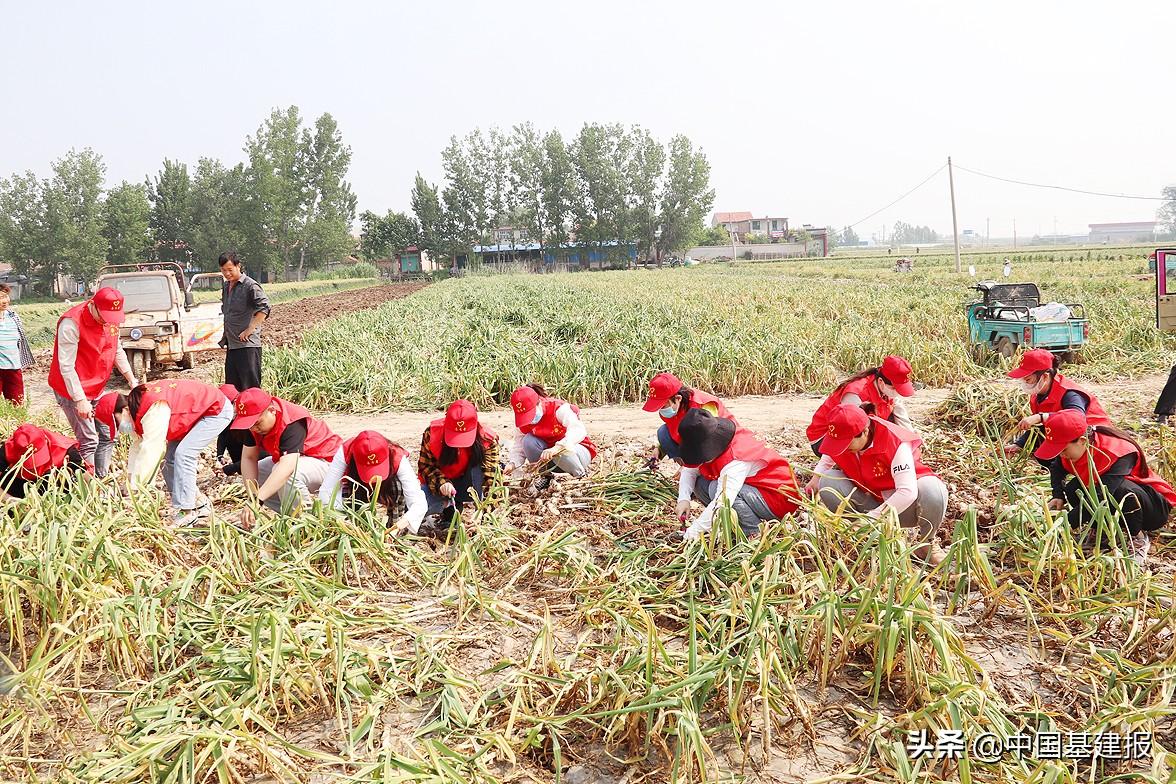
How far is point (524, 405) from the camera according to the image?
4.96 metres

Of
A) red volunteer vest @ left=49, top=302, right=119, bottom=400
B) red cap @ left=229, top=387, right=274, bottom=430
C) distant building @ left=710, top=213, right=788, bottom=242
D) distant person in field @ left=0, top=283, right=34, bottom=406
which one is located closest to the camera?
red cap @ left=229, top=387, right=274, bottom=430

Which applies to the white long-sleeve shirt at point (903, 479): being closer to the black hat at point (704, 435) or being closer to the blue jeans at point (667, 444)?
the black hat at point (704, 435)

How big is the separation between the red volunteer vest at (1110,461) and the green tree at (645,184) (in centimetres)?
6067

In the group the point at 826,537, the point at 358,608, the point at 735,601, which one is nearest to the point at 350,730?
the point at 358,608

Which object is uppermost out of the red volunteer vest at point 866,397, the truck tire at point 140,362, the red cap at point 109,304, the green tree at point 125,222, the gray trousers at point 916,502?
the green tree at point 125,222

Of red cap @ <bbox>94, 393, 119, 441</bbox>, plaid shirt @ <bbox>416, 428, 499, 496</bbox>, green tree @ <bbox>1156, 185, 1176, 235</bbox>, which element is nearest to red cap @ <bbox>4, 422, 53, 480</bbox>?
red cap @ <bbox>94, 393, 119, 441</bbox>

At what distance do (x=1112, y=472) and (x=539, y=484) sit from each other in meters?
3.05

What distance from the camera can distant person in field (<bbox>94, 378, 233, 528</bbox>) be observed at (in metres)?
4.10

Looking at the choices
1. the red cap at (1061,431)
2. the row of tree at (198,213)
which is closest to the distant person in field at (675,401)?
the red cap at (1061,431)

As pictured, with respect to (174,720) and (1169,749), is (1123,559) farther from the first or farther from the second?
(174,720)

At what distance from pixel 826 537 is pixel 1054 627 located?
0.91 meters

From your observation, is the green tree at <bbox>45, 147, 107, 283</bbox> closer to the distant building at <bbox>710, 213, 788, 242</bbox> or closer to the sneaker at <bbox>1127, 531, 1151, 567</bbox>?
the sneaker at <bbox>1127, 531, 1151, 567</bbox>

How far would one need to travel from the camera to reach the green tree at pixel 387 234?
218 feet

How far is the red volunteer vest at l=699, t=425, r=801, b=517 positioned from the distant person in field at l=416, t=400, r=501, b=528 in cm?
128
